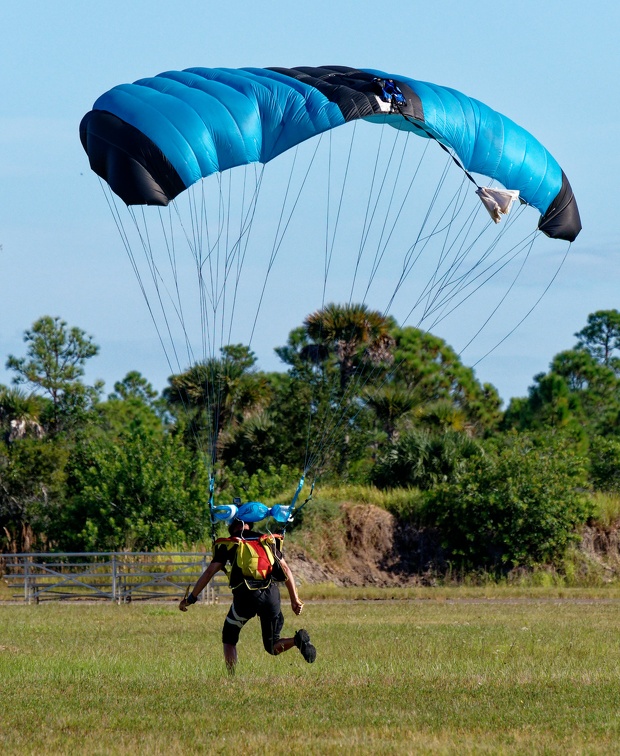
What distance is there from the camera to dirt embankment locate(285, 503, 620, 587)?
35.2m

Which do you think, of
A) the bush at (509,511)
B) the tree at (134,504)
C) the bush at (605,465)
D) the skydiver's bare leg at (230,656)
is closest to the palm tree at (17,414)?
the tree at (134,504)

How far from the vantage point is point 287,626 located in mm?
20297

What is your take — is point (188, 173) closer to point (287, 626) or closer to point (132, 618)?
point (287, 626)

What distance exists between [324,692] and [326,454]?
56.5 feet

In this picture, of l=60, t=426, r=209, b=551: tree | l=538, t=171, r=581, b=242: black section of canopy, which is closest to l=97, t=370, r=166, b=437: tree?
l=60, t=426, r=209, b=551: tree

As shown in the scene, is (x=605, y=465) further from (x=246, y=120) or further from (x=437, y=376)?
(x=246, y=120)

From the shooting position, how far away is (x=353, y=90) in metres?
16.5

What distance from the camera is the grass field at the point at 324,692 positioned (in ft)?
29.3

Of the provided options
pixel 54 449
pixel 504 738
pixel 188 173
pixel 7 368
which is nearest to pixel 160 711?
pixel 504 738

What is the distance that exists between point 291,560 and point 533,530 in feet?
22.9

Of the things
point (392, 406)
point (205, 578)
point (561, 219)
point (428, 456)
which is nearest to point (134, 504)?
point (428, 456)

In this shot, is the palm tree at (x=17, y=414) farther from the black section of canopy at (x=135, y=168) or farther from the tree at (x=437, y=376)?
the black section of canopy at (x=135, y=168)

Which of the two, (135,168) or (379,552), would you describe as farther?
(379,552)

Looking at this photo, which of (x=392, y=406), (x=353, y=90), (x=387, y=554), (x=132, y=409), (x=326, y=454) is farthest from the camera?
(x=132, y=409)
